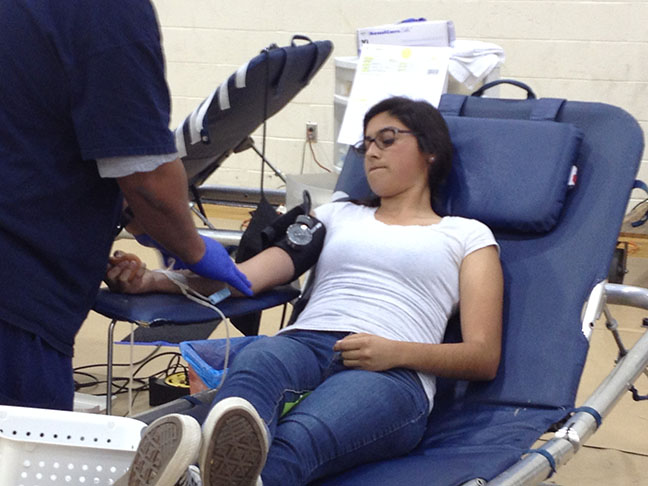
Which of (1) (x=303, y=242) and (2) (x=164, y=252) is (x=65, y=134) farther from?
(1) (x=303, y=242)

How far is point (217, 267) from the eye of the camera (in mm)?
1690

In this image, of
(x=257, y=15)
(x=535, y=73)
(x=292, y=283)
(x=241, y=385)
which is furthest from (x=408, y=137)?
(x=257, y=15)

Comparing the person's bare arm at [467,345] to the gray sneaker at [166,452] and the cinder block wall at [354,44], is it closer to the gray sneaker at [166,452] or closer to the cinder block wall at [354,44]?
the gray sneaker at [166,452]

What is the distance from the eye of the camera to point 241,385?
150 cm

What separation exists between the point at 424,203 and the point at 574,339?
0.46m

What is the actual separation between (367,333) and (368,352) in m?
0.09

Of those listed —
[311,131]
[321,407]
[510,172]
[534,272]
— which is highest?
[510,172]

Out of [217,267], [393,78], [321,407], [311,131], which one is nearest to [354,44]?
[311,131]

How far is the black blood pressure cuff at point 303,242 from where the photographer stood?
197 cm

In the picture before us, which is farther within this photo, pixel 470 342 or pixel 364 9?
pixel 364 9

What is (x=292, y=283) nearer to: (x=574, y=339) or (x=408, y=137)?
(x=408, y=137)

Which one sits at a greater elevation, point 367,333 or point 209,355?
point 367,333

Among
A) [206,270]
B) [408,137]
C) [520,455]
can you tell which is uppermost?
[408,137]

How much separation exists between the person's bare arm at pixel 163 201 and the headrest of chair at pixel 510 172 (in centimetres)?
79
